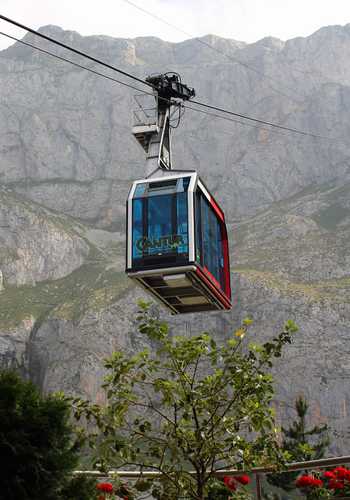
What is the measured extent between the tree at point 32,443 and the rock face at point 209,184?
72474mm

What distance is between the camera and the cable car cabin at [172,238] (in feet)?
49.6

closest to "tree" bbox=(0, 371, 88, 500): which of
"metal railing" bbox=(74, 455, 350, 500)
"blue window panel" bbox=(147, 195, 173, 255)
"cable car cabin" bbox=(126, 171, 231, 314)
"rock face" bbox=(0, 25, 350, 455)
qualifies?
"metal railing" bbox=(74, 455, 350, 500)

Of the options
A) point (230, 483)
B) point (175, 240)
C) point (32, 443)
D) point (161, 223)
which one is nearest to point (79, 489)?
point (32, 443)

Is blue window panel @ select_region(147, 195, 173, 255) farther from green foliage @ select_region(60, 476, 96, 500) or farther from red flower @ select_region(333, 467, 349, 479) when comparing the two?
green foliage @ select_region(60, 476, 96, 500)

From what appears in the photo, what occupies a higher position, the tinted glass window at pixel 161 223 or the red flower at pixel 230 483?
the tinted glass window at pixel 161 223

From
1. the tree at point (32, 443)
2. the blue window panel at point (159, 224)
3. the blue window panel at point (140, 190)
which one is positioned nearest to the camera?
the tree at point (32, 443)

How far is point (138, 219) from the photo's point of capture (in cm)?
1561

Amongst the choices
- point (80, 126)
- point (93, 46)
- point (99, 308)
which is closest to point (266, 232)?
point (99, 308)

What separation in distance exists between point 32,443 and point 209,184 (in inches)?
5387

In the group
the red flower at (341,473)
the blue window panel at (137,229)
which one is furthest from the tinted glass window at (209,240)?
the red flower at (341,473)

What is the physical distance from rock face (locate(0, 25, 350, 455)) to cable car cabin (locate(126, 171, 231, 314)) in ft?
210

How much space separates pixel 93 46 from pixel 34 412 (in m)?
184

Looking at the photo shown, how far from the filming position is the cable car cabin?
15.1 metres

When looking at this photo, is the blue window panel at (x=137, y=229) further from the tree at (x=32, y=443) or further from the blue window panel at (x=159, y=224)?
the tree at (x=32, y=443)
